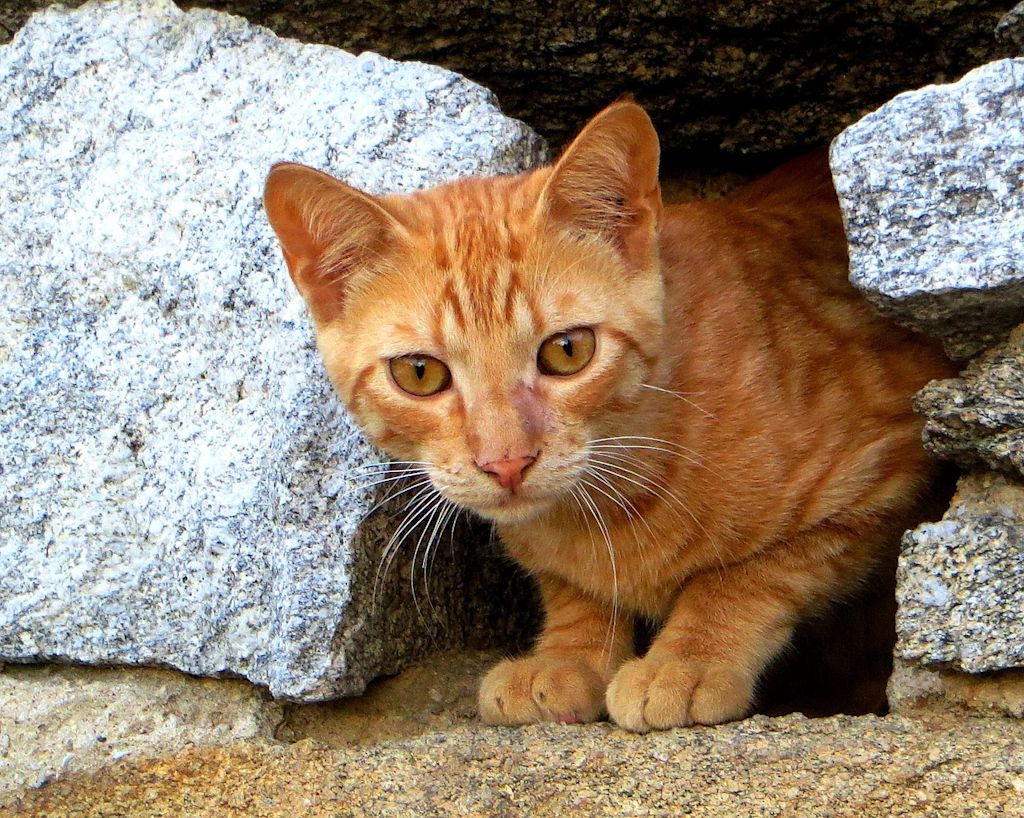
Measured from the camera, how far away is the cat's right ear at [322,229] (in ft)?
7.38

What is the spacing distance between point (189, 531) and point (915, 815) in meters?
1.43

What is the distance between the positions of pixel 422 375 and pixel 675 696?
0.73 metres

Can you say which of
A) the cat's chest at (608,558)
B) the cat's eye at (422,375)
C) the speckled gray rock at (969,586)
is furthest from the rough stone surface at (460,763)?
the cat's eye at (422,375)

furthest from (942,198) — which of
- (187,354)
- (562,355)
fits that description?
(187,354)

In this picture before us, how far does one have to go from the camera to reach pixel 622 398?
91.5 inches

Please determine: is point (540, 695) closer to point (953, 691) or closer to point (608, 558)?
point (608, 558)

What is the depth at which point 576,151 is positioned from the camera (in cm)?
223

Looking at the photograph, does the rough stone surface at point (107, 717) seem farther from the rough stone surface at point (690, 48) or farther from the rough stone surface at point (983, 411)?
the rough stone surface at point (690, 48)

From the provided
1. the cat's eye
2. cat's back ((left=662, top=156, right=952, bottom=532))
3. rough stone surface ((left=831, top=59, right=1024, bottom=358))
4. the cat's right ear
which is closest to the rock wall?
rough stone surface ((left=831, top=59, right=1024, bottom=358))

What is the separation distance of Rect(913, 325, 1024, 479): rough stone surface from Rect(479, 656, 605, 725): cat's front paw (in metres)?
0.80

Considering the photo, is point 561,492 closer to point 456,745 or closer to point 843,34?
point 456,745

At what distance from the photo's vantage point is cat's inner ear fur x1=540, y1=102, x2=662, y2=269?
222cm

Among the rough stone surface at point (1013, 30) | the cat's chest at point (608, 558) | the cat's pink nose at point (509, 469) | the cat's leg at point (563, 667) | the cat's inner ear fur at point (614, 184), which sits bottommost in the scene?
the cat's leg at point (563, 667)

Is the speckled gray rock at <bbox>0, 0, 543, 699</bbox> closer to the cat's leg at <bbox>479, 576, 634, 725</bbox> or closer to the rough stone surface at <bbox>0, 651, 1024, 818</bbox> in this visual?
the rough stone surface at <bbox>0, 651, 1024, 818</bbox>
